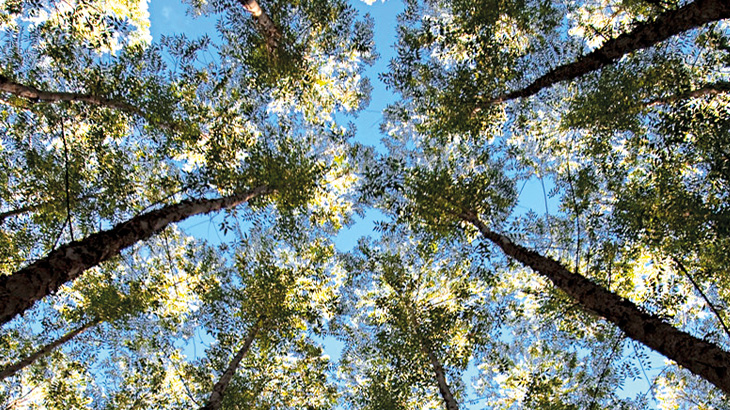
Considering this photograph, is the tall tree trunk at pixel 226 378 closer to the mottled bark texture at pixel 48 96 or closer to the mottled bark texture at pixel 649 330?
the mottled bark texture at pixel 48 96

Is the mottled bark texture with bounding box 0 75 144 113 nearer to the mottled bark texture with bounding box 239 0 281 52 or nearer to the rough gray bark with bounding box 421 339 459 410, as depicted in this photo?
the mottled bark texture with bounding box 239 0 281 52

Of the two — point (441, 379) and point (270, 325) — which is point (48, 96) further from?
point (441, 379)

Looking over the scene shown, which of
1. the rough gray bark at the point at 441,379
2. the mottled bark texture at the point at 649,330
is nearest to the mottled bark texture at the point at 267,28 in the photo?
the mottled bark texture at the point at 649,330

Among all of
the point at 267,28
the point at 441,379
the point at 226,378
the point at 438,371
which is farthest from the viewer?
the point at 267,28

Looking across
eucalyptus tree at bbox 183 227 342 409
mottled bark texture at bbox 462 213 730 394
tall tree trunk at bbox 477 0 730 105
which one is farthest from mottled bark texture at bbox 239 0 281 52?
mottled bark texture at bbox 462 213 730 394

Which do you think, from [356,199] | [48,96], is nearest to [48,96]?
[48,96]

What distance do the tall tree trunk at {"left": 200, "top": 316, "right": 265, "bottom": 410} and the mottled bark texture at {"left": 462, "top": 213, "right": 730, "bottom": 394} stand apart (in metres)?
7.34

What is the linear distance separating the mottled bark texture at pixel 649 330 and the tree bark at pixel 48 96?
9338mm

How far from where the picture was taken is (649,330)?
174 inches

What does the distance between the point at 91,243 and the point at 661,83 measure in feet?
36.8

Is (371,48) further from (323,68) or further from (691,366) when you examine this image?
(691,366)

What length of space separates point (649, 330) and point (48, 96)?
35.2 ft

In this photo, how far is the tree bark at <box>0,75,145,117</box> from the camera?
5.59 metres

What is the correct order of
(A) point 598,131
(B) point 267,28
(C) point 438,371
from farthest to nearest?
(B) point 267,28
(C) point 438,371
(A) point 598,131
